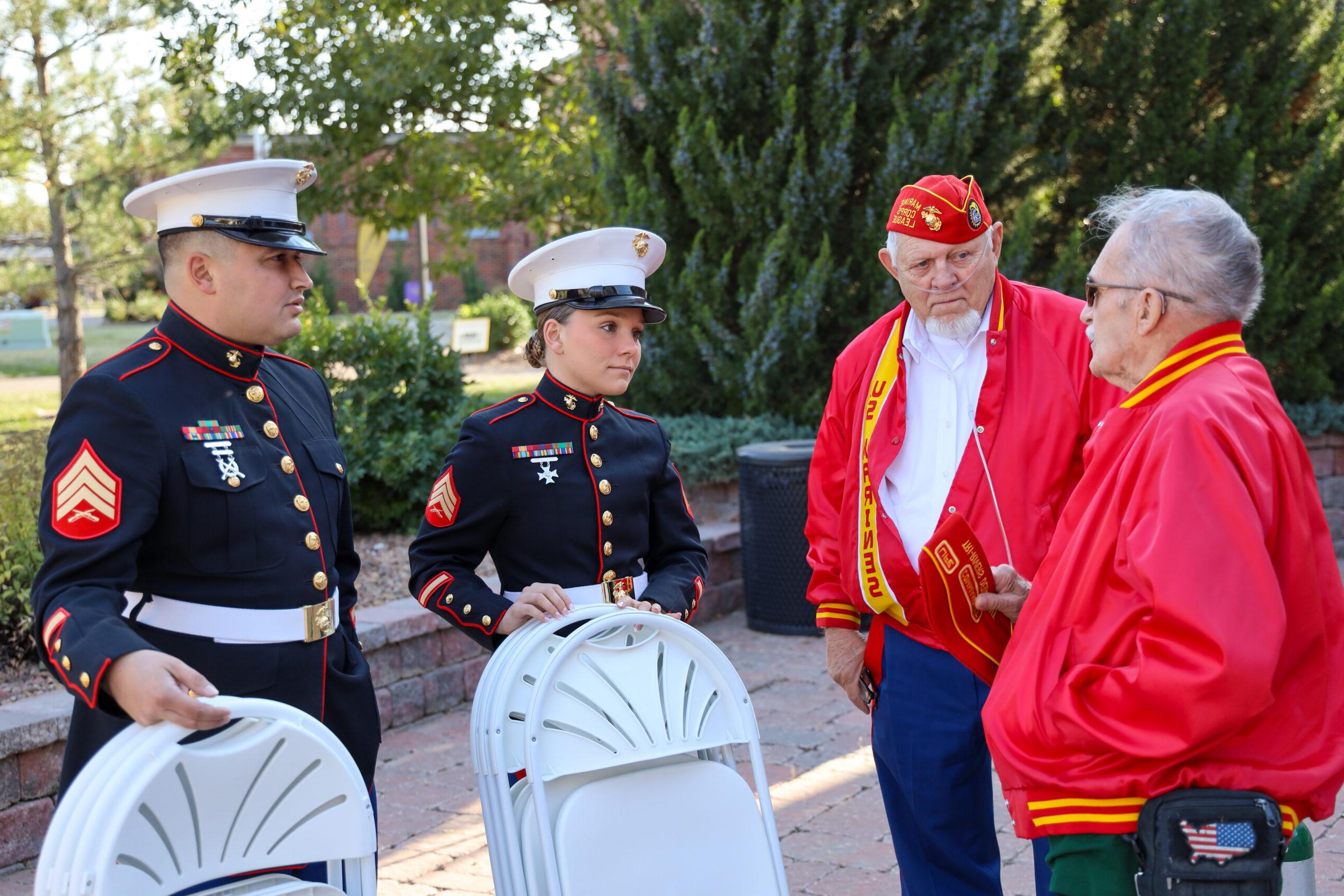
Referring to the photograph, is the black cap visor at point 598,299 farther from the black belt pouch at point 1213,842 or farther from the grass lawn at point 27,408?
the grass lawn at point 27,408

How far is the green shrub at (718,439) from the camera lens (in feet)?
24.3

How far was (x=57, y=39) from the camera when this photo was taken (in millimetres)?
12000

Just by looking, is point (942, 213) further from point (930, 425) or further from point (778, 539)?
point (778, 539)

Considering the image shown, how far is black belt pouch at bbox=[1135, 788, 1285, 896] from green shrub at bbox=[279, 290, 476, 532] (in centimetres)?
562

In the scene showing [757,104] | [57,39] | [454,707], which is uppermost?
[57,39]

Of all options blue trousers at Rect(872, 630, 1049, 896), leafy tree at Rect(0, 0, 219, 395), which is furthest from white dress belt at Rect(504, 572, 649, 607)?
leafy tree at Rect(0, 0, 219, 395)

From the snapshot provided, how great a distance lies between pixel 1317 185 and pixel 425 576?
7652 mm

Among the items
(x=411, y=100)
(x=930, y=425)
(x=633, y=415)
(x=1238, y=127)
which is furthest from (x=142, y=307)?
(x=930, y=425)

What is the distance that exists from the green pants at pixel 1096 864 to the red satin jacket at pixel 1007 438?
747 millimetres

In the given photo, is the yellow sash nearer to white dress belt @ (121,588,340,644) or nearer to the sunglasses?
the sunglasses

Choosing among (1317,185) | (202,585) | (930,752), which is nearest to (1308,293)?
(1317,185)

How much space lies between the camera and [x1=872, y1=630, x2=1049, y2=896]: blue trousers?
270cm

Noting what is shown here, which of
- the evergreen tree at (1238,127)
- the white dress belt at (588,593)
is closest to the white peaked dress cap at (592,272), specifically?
the white dress belt at (588,593)

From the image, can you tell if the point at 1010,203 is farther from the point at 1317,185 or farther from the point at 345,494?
the point at 345,494
